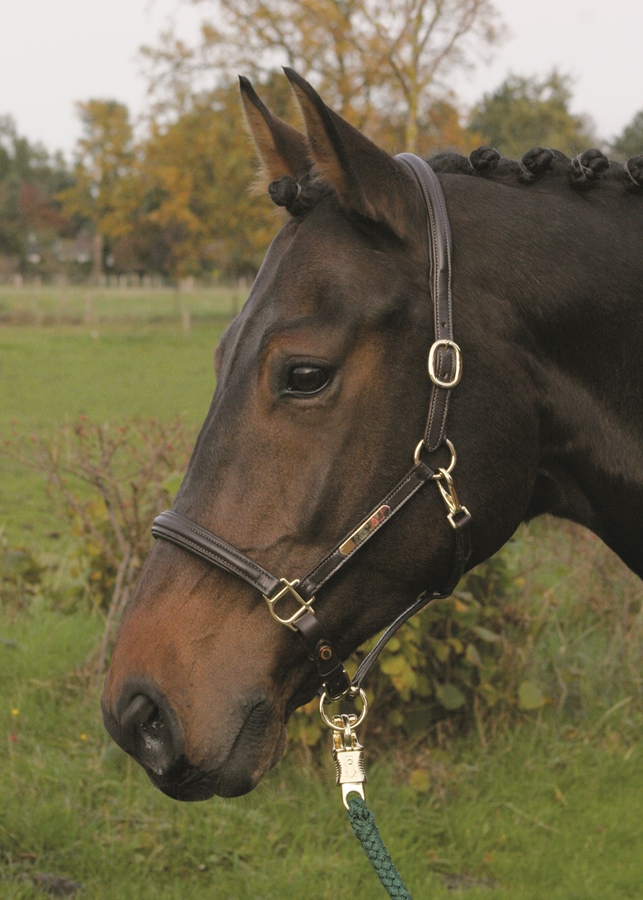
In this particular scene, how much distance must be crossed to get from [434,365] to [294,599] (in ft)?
2.04

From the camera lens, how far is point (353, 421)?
2027 mm

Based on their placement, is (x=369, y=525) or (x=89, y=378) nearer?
(x=369, y=525)

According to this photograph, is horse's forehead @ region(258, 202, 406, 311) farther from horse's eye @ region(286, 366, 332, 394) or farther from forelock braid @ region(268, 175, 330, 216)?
horse's eye @ region(286, 366, 332, 394)

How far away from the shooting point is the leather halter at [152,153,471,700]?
6.56 ft

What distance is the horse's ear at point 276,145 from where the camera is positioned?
7.82 ft

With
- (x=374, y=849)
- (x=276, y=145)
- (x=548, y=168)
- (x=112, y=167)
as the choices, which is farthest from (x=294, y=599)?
(x=112, y=167)

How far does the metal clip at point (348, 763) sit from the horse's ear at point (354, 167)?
1.23 m

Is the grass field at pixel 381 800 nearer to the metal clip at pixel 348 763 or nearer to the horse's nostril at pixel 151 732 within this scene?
the metal clip at pixel 348 763

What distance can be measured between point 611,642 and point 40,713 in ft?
10.4

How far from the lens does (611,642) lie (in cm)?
521

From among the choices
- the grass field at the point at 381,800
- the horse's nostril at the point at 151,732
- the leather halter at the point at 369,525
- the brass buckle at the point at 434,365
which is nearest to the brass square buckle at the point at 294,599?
the leather halter at the point at 369,525

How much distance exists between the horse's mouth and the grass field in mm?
1770

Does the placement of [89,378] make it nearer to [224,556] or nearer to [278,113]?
[278,113]

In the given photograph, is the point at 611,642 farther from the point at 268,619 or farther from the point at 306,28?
the point at 306,28
